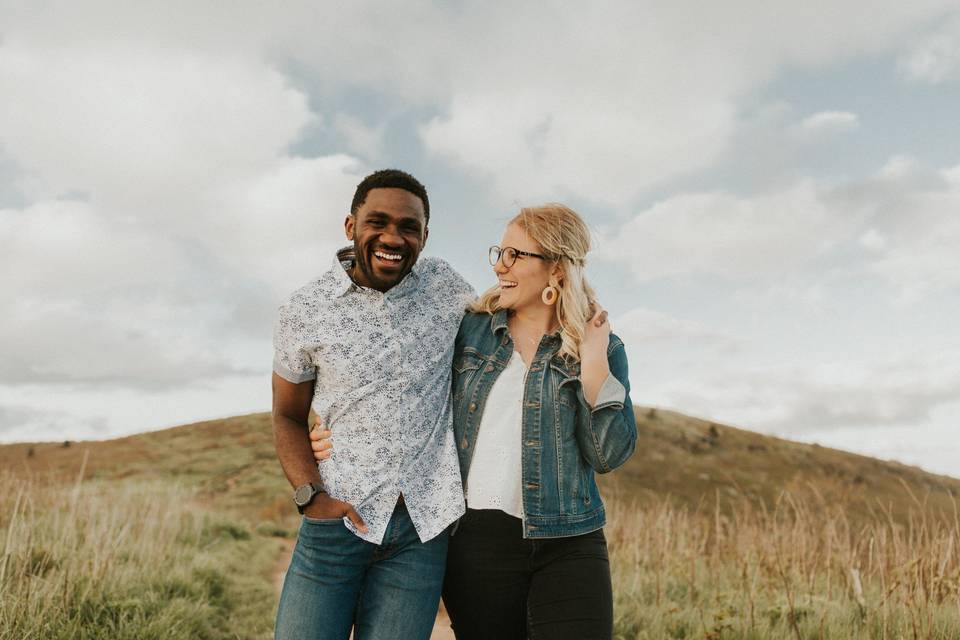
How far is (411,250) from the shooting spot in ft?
8.98

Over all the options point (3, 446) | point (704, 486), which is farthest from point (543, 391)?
point (3, 446)

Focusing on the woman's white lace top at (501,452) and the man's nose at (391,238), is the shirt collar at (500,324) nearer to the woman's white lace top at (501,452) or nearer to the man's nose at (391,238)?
the woman's white lace top at (501,452)

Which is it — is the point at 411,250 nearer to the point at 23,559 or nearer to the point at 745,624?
the point at 745,624

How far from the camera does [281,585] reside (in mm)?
9188

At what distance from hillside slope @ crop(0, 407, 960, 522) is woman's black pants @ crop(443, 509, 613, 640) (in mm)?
13367

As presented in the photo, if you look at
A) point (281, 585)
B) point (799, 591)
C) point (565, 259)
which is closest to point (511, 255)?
point (565, 259)

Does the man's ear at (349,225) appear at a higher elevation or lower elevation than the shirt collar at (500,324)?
higher

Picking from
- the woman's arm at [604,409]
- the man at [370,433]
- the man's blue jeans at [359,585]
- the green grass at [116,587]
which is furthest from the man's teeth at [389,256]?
the green grass at [116,587]

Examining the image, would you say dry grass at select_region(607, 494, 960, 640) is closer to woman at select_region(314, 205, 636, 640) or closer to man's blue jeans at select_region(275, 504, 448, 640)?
woman at select_region(314, 205, 636, 640)

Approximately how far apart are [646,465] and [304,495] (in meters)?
26.1

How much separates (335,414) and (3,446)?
93.7 feet

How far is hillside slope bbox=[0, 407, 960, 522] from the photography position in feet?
65.2

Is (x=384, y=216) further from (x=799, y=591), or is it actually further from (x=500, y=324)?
(x=799, y=591)

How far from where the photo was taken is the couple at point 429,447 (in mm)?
2551
